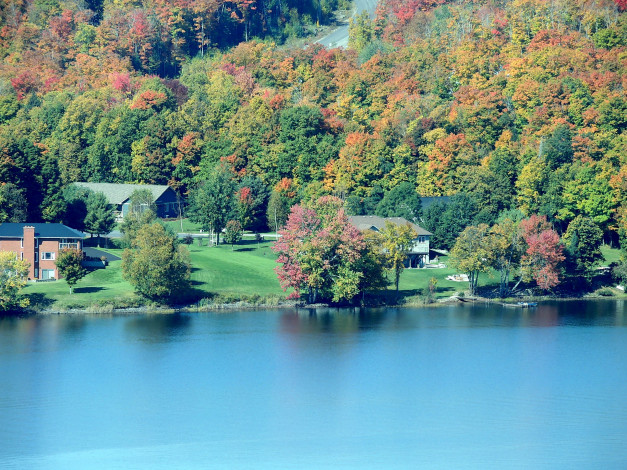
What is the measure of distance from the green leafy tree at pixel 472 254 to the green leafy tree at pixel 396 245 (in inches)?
167

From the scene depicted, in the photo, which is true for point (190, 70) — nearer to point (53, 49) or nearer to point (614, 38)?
point (53, 49)

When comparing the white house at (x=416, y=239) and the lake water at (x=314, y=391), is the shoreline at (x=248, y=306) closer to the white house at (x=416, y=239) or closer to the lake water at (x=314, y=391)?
the lake water at (x=314, y=391)

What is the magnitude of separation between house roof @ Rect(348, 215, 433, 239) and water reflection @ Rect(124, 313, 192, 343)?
1012 inches

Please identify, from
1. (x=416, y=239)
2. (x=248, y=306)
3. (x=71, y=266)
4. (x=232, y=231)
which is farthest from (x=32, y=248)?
(x=416, y=239)

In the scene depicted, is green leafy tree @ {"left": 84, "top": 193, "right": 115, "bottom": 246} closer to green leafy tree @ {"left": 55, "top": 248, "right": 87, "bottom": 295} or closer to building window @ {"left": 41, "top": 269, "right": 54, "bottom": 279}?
building window @ {"left": 41, "top": 269, "right": 54, "bottom": 279}

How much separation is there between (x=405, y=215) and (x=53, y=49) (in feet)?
275

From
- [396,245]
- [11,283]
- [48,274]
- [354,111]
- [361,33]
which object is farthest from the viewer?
[361,33]

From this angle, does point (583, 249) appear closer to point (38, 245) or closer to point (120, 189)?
point (38, 245)

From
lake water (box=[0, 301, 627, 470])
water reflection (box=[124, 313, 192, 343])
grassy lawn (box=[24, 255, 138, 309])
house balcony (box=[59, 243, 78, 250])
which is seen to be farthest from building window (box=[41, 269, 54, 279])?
water reflection (box=[124, 313, 192, 343])

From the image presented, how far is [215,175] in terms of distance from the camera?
4451 inches

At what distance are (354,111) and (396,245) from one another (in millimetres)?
49777

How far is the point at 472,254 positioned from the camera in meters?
92.8

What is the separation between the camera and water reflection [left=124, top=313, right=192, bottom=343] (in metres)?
74.8

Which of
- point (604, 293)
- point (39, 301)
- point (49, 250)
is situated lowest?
point (39, 301)
